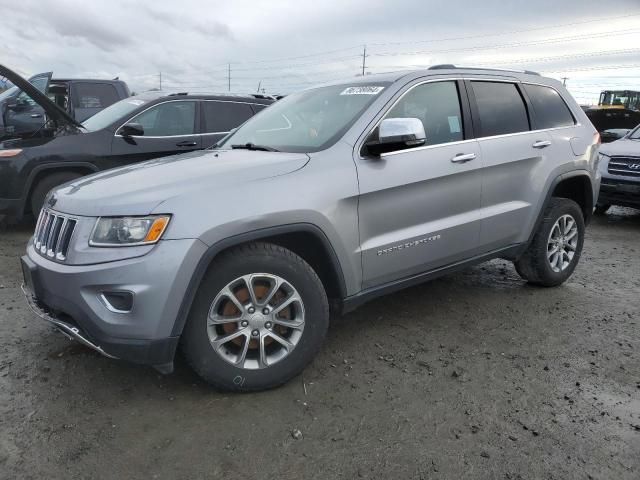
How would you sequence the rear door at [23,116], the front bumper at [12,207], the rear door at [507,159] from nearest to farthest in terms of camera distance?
the rear door at [507,159] < the front bumper at [12,207] < the rear door at [23,116]

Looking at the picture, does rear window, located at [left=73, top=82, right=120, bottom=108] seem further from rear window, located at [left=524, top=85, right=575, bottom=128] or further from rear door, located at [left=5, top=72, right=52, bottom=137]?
rear window, located at [left=524, top=85, right=575, bottom=128]

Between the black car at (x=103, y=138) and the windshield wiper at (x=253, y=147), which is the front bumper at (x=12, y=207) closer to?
the black car at (x=103, y=138)

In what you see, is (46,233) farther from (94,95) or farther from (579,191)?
(94,95)

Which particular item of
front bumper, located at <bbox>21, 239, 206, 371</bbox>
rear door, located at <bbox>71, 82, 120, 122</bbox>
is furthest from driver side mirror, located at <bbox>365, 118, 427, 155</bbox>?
rear door, located at <bbox>71, 82, 120, 122</bbox>

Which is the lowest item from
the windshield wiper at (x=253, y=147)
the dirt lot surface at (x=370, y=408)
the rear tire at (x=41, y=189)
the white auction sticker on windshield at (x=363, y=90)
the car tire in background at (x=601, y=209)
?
the dirt lot surface at (x=370, y=408)

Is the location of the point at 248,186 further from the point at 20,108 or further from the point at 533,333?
the point at 20,108

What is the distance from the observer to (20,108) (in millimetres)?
6707

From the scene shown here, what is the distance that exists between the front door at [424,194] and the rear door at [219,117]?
3826mm

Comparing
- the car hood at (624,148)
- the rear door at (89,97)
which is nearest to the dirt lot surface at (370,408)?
the car hood at (624,148)

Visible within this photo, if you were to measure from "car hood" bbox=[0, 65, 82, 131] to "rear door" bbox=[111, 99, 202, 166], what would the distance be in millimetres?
647

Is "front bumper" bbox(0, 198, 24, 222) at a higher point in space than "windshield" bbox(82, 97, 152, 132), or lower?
lower

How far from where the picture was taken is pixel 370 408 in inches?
109

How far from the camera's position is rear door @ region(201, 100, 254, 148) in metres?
6.93

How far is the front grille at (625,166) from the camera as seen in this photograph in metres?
7.55
